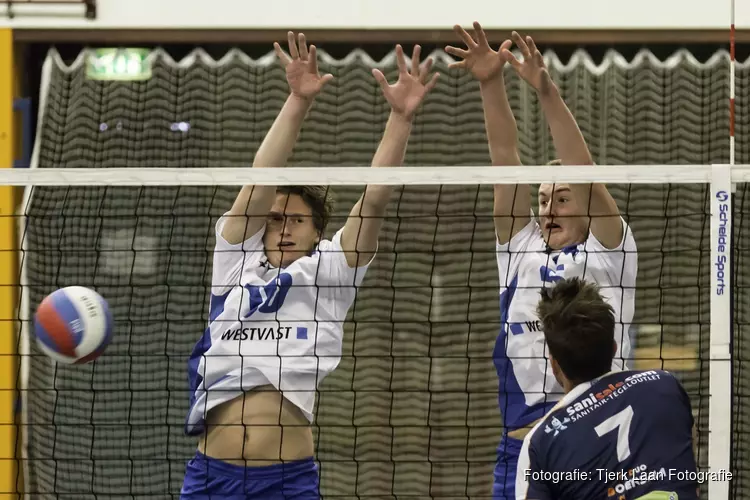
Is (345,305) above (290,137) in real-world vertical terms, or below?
below

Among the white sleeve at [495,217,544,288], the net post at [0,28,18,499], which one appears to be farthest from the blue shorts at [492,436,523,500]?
the net post at [0,28,18,499]

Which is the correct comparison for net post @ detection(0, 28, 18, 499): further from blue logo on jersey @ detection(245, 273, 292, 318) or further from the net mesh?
blue logo on jersey @ detection(245, 273, 292, 318)

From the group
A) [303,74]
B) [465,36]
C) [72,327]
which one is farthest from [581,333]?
[72,327]

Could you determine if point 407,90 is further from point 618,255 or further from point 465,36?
point 618,255

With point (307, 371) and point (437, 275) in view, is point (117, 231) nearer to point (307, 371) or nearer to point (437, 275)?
point (437, 275)

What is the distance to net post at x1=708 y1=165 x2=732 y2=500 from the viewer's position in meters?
3.11

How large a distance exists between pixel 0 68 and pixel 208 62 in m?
1.15

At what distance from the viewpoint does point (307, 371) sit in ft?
11.6

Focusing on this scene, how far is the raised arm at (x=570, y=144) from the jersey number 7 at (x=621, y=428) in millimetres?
938

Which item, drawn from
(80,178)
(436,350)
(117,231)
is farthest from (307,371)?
(117,231)

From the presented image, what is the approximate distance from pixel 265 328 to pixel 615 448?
1345mm

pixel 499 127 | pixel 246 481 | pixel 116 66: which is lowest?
pixel 246 481

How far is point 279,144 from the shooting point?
11.8ft

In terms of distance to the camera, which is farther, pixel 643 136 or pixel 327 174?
pixel 643 136
